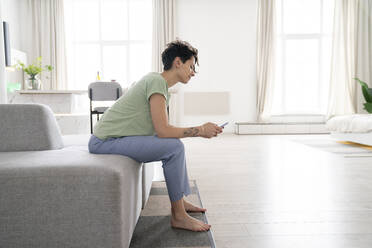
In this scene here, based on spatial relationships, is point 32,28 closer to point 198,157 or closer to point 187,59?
point 198,157

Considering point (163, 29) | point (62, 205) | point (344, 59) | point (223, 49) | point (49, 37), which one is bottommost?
point (62, 205)

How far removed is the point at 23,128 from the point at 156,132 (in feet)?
2.05

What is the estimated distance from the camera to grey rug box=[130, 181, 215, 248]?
112 cm

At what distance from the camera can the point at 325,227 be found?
4.19 ft

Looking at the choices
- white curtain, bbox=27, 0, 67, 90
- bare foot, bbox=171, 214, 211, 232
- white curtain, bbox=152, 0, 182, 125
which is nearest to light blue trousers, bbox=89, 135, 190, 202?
bare foot, bbox=171, 214, 211, 232

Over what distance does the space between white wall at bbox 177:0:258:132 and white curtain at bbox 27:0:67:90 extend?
7.86 feet

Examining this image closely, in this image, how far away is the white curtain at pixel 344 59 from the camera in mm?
5594

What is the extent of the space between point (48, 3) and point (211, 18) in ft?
10.8

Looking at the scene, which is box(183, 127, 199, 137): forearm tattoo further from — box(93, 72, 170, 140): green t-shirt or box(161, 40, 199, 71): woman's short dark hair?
box(161, 40, 199, 71): woman's short dark hair

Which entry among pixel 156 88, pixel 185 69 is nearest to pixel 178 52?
Answer: pixel 185 69

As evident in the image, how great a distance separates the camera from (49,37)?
18.1 feet

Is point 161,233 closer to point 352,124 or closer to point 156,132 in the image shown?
point 156,132

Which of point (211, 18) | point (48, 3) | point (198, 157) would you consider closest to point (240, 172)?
point (198, 157)

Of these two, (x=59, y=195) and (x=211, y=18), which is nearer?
(x=59, y=195)
